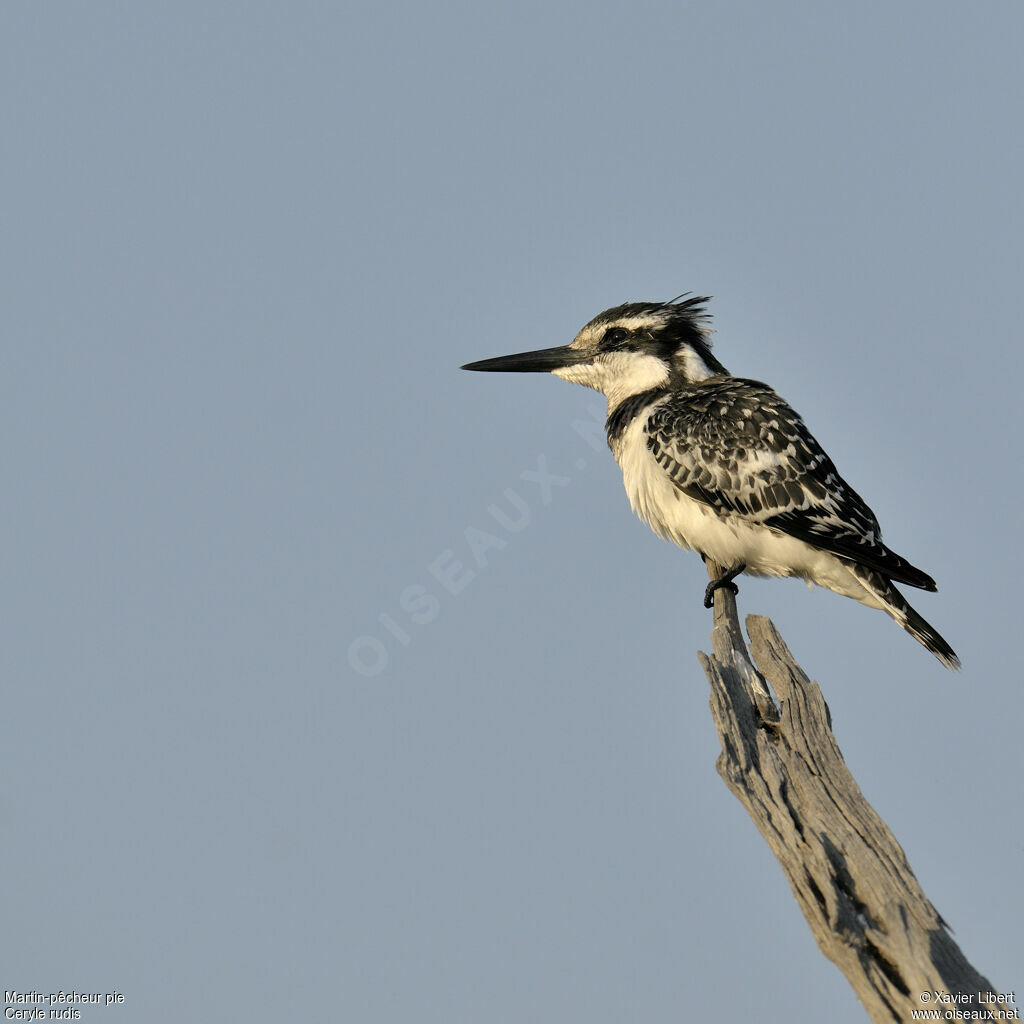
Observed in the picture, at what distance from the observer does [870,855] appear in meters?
4.69

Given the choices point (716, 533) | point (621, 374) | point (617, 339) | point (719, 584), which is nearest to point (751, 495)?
point (716, 533)

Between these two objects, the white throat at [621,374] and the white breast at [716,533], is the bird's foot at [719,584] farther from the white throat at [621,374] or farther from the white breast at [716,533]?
the white throat at [621,374]

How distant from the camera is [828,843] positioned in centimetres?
479

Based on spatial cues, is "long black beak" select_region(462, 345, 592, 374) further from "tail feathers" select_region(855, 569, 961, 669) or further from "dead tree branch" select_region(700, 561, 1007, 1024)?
"dead tree branch" select_region(700, 561, 1007, 1024)

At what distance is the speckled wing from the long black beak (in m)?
1.51

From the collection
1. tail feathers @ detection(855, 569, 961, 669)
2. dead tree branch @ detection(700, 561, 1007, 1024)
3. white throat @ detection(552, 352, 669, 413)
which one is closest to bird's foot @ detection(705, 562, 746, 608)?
tail feathers @ detection(855, 569, 961, 669)

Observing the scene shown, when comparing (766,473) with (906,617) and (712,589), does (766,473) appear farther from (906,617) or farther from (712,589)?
(906,617)

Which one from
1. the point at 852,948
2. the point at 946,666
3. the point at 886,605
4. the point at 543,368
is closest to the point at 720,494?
the point at 886,605

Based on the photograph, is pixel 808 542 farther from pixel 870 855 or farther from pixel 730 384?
pixel 870 855

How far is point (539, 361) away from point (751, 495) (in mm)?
2829

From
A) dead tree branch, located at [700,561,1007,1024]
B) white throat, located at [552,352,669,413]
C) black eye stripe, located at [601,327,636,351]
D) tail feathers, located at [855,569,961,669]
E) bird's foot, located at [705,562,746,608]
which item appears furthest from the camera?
black eye stripe, located at [601,327,636,351]

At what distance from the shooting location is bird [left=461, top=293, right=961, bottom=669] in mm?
8312

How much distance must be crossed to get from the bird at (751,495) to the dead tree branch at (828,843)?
7.61 ft

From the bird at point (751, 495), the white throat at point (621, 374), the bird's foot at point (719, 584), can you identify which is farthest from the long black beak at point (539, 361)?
the bird's foot at point (719, 584)
